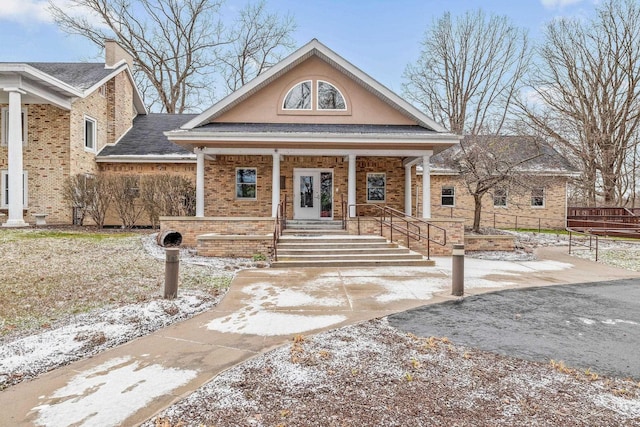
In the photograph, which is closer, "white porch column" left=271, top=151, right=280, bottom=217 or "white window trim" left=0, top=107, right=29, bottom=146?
"white porch column" left=271, top=151, right=280, bottom=217

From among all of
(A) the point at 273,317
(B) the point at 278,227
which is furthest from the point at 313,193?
(A) the point at 273,317

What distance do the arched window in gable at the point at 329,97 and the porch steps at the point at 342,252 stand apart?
5754 mm

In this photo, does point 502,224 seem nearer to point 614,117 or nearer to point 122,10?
point 614,117

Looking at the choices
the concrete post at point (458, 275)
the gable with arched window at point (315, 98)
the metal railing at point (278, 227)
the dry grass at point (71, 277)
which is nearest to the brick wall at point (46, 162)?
the dry grass at point (71, 277)

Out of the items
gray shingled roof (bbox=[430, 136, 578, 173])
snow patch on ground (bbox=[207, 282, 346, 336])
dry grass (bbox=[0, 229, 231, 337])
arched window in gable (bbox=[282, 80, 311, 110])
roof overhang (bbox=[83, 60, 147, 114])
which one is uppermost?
roof overhang (bbox=[83, 60, 147, 114])

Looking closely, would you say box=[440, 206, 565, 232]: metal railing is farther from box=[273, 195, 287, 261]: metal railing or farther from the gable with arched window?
box=[273, 195, 287, 261]: metal railing

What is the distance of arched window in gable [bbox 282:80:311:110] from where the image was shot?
14.9 meters

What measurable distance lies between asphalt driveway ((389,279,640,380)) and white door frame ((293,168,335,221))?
9.11 m

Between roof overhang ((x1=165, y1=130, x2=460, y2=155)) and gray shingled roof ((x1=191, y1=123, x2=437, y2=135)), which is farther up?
gray shingled roof ((x1=191, y1=123, x2=437, y2=135))

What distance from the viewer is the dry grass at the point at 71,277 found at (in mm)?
5688

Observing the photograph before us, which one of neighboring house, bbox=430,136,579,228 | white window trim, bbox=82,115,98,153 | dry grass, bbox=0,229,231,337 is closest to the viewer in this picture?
dry grass, bbox=0,229,231,337

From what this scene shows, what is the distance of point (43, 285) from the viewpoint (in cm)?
688

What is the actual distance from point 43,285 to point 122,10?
95.6 ft

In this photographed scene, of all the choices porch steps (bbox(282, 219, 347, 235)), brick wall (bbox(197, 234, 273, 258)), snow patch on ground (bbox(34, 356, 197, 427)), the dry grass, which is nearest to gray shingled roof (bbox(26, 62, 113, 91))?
the dry grass
